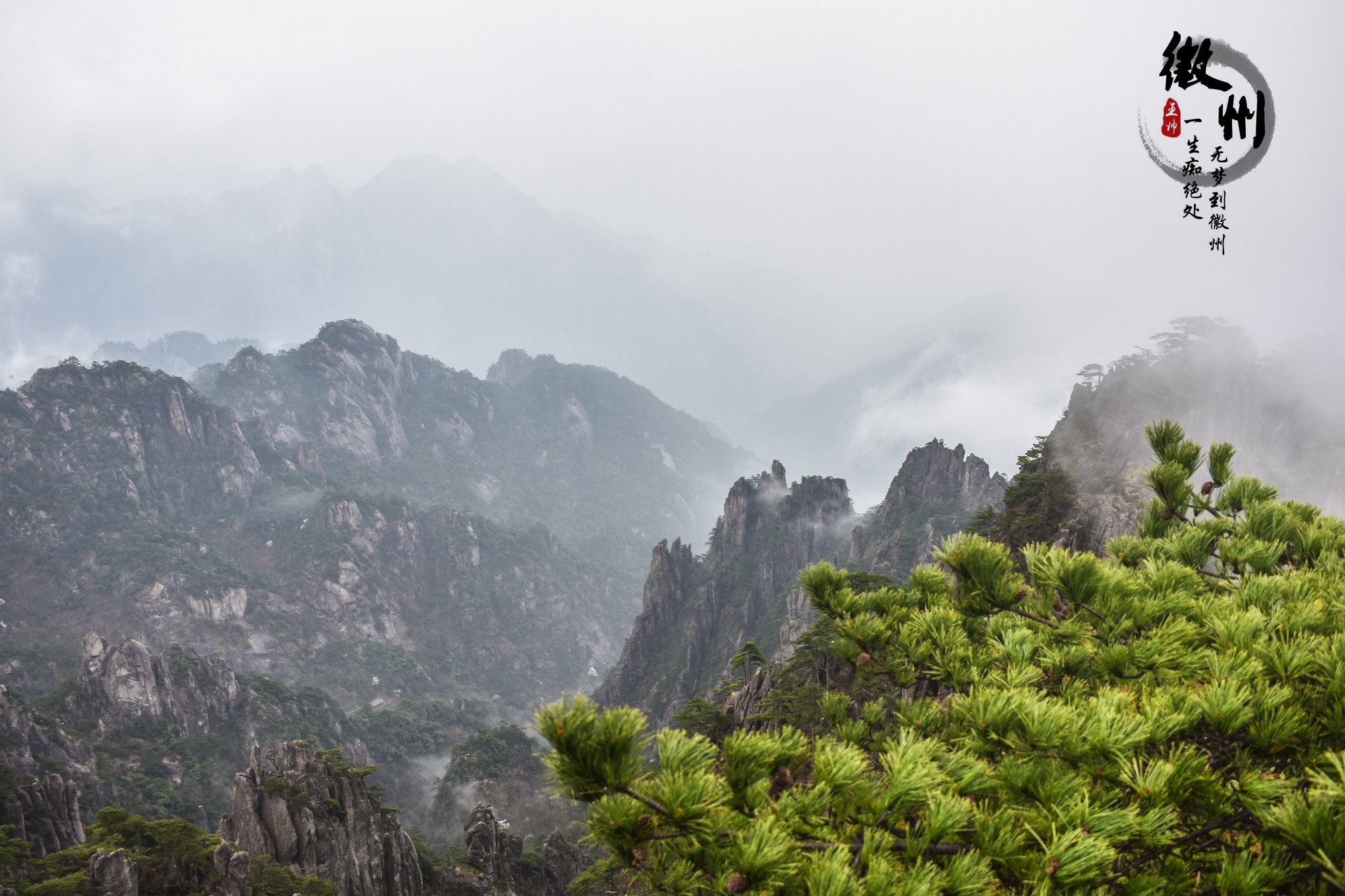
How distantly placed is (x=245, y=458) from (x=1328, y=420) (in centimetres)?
14425

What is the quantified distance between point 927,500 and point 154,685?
7933 centimetres

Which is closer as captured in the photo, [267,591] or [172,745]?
[172,745]

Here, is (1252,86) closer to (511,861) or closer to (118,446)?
(511,861)

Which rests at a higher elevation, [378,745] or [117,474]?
[117,474]

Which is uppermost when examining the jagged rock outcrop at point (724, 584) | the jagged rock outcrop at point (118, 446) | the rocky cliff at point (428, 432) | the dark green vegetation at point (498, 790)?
the rocky cliff at point (428, 432)

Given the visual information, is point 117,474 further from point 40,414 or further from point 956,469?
point 956,469

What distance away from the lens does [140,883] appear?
1928 centimetres

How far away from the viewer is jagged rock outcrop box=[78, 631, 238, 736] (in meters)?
46.1

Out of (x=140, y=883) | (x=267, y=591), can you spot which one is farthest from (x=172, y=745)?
(x=267, y=591)

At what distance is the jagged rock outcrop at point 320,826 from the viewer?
82.2 feet

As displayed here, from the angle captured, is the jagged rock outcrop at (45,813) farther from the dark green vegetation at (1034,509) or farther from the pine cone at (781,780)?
the dark green vegetation at (1034,509)

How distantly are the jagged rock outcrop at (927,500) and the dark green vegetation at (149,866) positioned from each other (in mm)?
54451

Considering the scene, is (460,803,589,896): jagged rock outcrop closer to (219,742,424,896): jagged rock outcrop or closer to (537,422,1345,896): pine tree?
(219,742,424,896): jagged rock outcrop

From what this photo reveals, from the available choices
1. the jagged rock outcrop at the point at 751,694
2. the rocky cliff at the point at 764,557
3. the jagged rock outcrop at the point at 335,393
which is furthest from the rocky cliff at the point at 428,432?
the jagged rock outcrop at the point at 751,694
